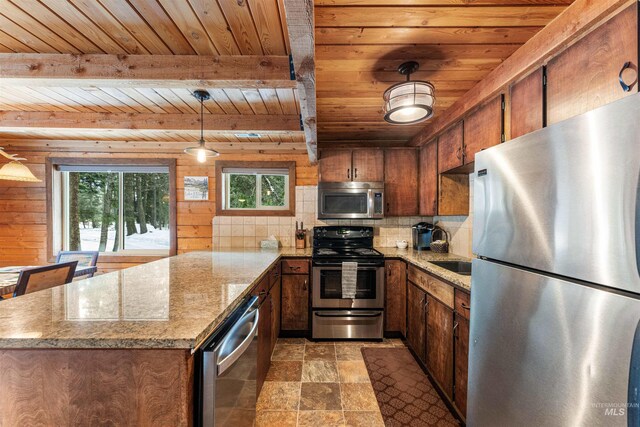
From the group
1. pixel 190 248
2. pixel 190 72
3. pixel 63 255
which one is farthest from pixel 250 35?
pixel 63 255

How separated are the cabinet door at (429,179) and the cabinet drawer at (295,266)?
1.45 m

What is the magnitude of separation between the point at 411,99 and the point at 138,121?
8.40ft

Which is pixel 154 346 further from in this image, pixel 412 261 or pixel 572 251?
pixel 412 261

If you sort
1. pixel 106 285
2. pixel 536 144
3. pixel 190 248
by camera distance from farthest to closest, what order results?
pixel 190 248 → pixel 106 285 → pixel 536 144

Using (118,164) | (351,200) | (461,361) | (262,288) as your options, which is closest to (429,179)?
(351,200)

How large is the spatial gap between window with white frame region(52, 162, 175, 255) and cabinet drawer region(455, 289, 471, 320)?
3517 millimetres

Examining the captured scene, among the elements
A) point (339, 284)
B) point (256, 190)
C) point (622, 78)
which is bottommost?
point (339, 284)

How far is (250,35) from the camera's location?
4.73 feet

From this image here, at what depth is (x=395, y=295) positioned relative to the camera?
2.74 metres

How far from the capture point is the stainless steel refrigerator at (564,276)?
64 cm

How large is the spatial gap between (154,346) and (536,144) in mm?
1426

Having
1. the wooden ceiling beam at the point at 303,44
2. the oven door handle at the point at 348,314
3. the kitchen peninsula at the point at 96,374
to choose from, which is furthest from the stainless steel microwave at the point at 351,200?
the kitchen peninsula at the point at 96,374

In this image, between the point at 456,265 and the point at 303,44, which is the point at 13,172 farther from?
the point at 456,265

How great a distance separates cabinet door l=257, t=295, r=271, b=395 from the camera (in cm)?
175
